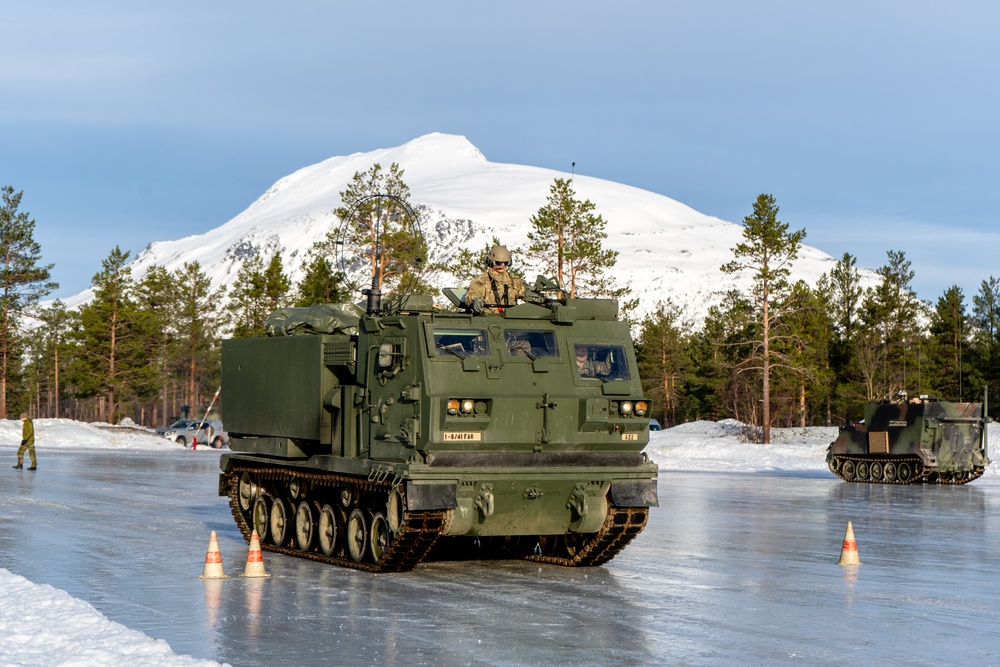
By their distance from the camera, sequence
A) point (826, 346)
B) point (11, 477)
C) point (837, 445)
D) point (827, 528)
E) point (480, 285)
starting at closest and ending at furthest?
1. point (480, 285)
2. point (827, 528)
3. point (11, 477)
4. point (837, 445)
5. point (826, 346)

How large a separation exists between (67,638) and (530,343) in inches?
275

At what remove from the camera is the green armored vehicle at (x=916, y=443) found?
3972 centimetres

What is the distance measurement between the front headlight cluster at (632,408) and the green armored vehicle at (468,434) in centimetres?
2

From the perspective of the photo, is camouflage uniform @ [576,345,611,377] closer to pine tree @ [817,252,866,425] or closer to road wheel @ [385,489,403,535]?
road wheel @ [385,489,403,535]

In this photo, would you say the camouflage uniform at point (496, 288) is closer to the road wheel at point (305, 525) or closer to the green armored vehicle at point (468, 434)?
the green armored vehicle at point (468, 434)

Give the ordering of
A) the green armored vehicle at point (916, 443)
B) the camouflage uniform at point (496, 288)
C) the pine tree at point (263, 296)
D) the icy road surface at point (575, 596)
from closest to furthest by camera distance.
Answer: the icy road surface at point (575, 596), the camouflage uniform at point (496, 288), the green armored vehicle at point (916, 443), the pine tree at point (263, 296)

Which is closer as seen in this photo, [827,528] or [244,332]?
[827,528]

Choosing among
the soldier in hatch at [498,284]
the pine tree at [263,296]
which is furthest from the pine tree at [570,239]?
the soldier in hatch at [498,284]

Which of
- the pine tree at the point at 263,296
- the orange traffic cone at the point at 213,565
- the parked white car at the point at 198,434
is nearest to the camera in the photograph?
the orange traffic cone at the point at 213,565

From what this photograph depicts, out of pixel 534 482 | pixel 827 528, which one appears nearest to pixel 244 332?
pixel 827 528

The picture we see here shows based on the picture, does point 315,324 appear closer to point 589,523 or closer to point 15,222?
point 589,523

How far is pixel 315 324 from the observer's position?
17.8m

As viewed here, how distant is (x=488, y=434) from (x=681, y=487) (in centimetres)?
2019

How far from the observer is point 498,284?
57.7 feet
